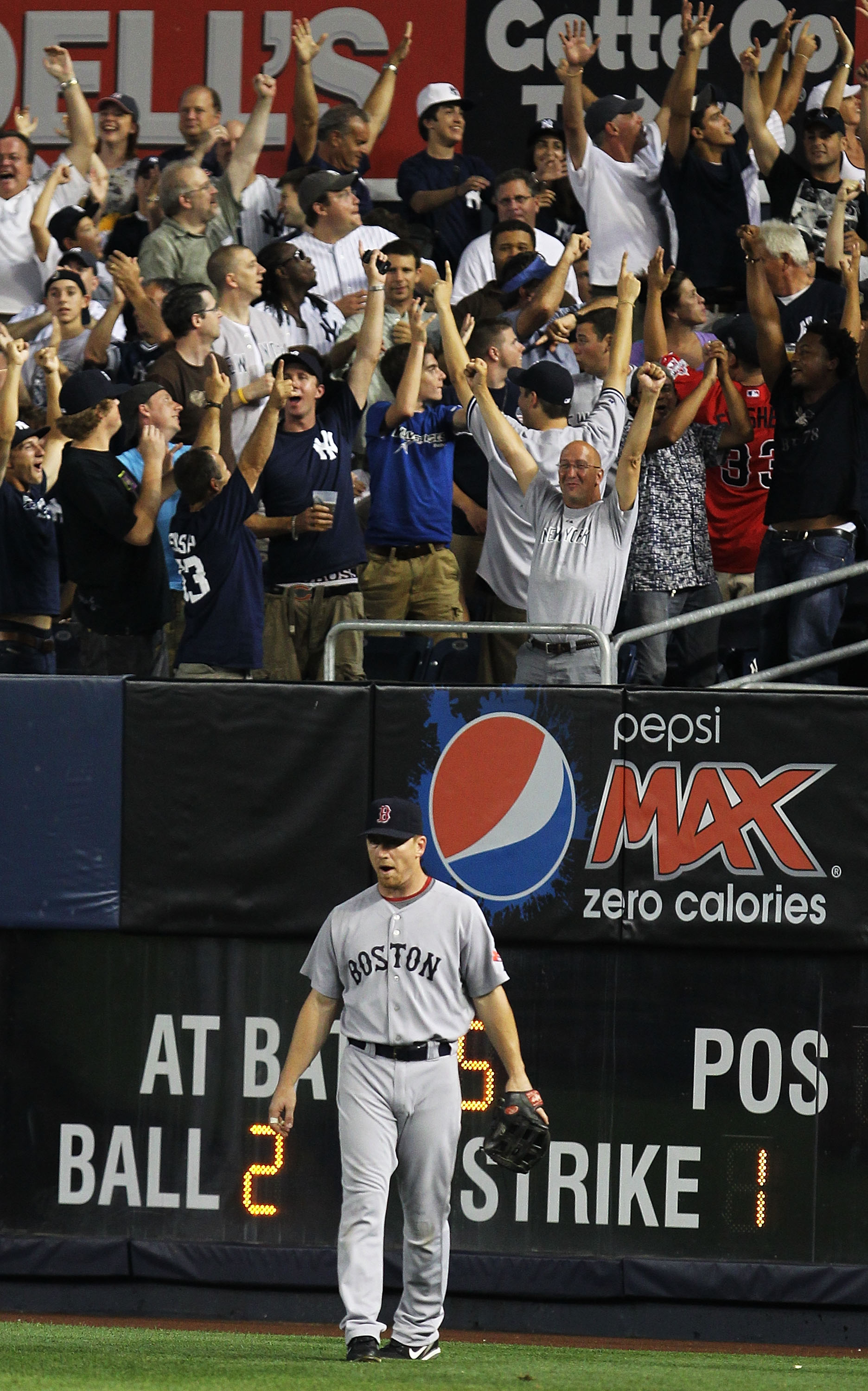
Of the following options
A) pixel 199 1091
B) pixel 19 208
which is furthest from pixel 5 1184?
pixel 19 208

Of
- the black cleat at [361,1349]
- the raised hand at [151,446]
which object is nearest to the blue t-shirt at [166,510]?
the raised hand at [151,446]

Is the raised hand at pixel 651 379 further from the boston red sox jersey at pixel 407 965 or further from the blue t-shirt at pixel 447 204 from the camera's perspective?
the blue t-shirt at pixel 447 204

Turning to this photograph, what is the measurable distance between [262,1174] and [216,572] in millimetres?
2896

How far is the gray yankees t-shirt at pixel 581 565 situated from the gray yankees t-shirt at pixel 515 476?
20.5 inches

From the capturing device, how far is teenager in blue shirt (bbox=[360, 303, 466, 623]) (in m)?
10.7

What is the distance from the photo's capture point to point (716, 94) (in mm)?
14977

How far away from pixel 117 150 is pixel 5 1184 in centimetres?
950

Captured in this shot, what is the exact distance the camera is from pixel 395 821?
745 centimetres

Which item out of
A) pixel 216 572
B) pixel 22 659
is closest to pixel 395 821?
pixel 216 572

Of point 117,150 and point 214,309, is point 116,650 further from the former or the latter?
point 117,150

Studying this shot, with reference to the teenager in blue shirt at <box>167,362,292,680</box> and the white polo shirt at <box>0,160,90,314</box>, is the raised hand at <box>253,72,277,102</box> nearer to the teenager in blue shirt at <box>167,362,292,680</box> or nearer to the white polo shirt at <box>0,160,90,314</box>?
the white polo shirt at <box>0,160,90,314</box>

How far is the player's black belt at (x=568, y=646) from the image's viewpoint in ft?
30.3

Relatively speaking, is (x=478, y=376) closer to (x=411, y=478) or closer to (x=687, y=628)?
(x=411, y=478)

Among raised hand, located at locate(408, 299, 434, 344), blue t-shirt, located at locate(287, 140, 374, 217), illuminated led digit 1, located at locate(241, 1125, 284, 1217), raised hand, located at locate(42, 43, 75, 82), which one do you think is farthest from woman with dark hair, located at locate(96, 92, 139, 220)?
illuminated led digit 1, located at locate(241, 1125, 284, 1217)
